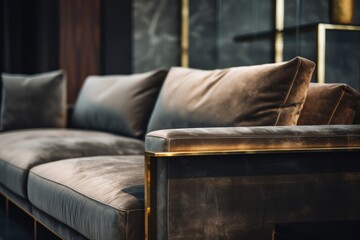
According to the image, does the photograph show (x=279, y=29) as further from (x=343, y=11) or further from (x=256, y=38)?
(x=343, y=11)

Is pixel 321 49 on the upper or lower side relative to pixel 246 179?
upper

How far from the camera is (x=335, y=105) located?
1.88 m

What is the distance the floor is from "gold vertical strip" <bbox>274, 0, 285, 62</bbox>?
167 cm

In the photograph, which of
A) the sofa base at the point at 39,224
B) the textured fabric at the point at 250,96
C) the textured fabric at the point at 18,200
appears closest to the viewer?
the textured fabric at the point at 250,96

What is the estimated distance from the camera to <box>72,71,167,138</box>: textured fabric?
10.1ft

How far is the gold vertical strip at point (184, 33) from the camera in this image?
198 inches

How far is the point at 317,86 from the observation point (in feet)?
6.40

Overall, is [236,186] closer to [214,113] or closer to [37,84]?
[214,113]

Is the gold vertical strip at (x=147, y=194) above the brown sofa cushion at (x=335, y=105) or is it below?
below

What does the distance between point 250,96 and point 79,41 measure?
3.29 meters

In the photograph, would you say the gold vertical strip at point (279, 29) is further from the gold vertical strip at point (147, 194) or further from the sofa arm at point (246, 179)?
the gold vertical strip at point (147, 194)

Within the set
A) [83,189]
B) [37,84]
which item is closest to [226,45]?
[37,84]

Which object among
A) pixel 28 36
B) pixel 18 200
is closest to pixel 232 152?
pixel 18 200

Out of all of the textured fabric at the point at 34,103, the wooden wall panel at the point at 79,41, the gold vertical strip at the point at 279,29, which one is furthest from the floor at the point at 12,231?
the wooden wall panel at the point at 79,41
